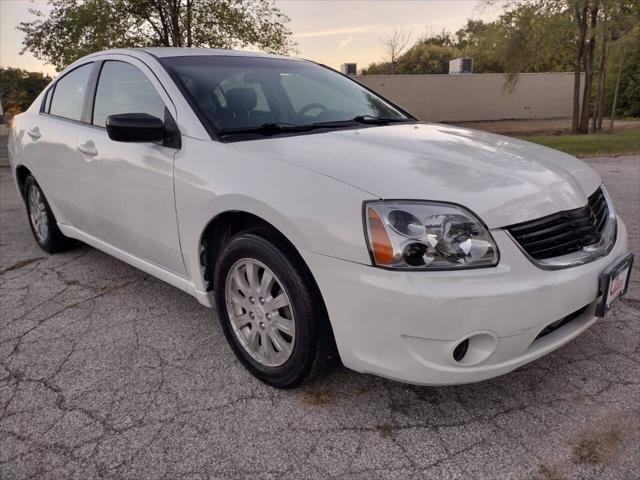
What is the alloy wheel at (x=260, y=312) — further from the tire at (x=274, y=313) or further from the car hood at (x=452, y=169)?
the car hood at (x=452, y=169)

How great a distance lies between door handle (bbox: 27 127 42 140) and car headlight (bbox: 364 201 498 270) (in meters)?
3.10

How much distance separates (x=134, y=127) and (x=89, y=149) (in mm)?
869

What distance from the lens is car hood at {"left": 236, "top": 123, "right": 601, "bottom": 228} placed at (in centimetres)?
196

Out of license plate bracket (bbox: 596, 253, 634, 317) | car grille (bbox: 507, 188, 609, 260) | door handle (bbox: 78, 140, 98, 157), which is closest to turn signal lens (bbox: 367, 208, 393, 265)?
car grille (bbox: 507, 188, 609, 260)

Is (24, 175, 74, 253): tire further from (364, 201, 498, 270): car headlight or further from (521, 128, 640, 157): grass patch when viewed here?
(521, 128, 640, 157): grass patch

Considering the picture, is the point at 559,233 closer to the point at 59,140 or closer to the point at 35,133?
the point at 59,140

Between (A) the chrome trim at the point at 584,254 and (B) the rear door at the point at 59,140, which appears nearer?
(A) the chrome trim at the point at 584,254

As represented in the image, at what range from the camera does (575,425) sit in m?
2.12

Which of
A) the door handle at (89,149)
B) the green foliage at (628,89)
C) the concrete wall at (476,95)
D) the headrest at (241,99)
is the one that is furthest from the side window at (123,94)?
the green foliage at (628,89)

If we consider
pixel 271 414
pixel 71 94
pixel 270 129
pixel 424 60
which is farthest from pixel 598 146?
pixel 424 60

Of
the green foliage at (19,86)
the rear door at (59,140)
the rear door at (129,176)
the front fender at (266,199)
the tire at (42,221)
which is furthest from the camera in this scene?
the green foliage at (19,86)

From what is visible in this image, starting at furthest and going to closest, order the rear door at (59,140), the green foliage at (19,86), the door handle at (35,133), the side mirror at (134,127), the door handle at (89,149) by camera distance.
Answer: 1. the green foliage at (19,86)
2. the door handle at (35,133)
3. the rear door at (59,140)
4. the door handle at (89,149)
5. the side mirror at (134,127)

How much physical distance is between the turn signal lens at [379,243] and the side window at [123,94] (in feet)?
4.79

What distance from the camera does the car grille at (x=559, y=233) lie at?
197cm
